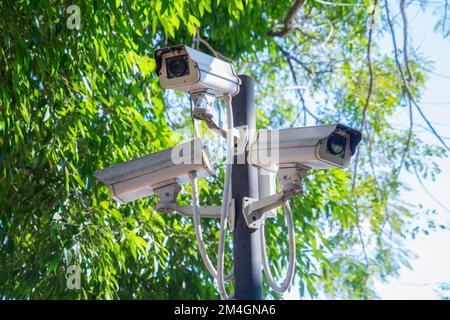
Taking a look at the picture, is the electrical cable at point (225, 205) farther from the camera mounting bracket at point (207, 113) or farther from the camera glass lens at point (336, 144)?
the camera glass lens at point (336, 144)

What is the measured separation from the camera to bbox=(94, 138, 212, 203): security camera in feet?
11.0

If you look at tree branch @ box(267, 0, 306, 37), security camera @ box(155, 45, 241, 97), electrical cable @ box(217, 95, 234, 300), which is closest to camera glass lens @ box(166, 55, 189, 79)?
security camera @ box(155, 45, 241, 97)

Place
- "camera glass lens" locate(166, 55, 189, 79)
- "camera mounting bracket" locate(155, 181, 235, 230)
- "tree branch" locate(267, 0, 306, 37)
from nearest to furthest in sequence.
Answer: "camera glass lens" locate(166, 55, 189, 79) → "camera mounting bracket" locate(155, 181, 235, 230) → "tree branch" locate(267, 0, 306, 37)

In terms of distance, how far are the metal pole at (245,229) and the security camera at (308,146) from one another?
0.13 m

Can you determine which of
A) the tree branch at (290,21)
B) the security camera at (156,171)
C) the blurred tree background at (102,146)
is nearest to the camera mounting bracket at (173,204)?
the security camera at (156,171)

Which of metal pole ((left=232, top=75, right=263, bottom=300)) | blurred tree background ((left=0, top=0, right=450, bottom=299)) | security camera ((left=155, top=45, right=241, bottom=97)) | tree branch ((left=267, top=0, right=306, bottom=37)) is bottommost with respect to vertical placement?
metal pole ((left=232, top=75, right=263, bottom=300))

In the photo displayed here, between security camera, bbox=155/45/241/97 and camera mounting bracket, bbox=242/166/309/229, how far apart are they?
1.14 ft

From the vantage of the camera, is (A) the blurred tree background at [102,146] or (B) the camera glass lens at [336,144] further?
(A) the blurred tree background at [102,146]

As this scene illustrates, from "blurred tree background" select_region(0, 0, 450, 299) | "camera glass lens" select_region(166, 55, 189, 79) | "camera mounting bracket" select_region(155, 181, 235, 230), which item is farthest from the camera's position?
"blurred tree background" select_region(0, 0, 450, 299)

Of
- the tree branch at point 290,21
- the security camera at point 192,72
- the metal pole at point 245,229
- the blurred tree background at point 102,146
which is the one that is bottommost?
the metal pole at point 245,229

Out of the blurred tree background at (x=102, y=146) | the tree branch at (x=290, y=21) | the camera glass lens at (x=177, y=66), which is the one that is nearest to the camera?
the camera glass lens at (x=177, y=66)

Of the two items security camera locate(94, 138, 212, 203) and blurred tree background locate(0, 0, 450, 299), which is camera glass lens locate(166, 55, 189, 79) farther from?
blurred tree background locate(0, 0, 450, 299)

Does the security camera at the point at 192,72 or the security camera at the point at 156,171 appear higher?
the security camera at the point at 192,72

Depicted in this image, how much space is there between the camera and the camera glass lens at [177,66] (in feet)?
10.8
